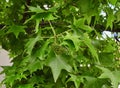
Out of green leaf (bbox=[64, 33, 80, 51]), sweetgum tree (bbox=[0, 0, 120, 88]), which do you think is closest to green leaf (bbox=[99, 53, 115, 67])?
sweetgum tree (bbox=[0, 0, 120, 88])

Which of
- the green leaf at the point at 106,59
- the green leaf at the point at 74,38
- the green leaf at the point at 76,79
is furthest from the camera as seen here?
the green leaf at the point at 106,59

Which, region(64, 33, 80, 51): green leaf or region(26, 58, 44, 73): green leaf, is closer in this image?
region(64, 33, 80, 51): green leaf

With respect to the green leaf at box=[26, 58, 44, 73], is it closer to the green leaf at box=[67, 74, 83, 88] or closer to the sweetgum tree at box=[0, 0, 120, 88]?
the sweetgum tree at box=[0, 0, 120, 88]

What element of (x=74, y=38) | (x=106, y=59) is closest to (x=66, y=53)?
(x=74, y=38)

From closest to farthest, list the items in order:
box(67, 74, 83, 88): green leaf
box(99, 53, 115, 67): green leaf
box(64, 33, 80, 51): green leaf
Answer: box(64, 33, 80, 51): green leaf
box(67, 74, 83, 88): green leaf
box(99, 53, 115, 67): green leaf

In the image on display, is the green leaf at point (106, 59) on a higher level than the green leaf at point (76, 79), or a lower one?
higher

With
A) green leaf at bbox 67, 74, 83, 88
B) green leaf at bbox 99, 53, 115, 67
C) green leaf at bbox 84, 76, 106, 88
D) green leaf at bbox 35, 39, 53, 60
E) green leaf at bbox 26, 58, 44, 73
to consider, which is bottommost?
green leaf at bbox 84, 76, 106, 88

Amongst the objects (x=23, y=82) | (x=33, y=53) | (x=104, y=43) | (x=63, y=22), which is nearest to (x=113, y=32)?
(x=63, y=22)

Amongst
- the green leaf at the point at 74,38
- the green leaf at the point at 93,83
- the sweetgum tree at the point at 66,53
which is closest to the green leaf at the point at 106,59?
the sweetgum tree at the point at 66,53

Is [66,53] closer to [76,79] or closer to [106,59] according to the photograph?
[76,79]

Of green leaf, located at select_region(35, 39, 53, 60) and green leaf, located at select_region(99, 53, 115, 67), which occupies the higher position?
green leaf, located at select_region(35, 39, 53, 60)

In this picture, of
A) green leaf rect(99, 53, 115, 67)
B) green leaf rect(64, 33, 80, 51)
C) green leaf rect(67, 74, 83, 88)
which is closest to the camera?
green leaf rect(64, 33, 80, 51)

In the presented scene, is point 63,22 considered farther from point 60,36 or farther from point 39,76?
point 60,36

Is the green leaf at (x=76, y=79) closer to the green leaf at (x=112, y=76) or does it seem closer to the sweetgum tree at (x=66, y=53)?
the sweetgum tree at (x=66, y=53)
